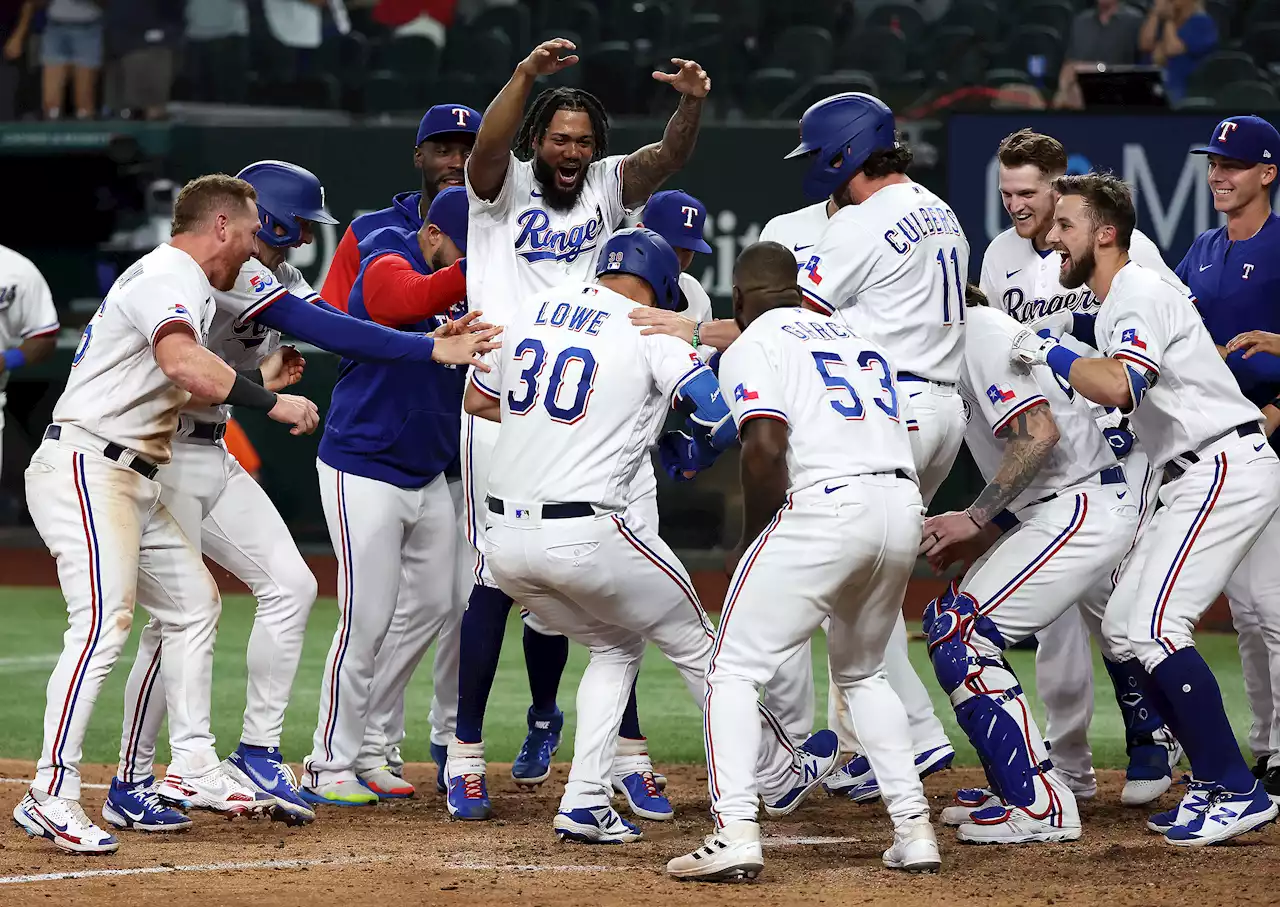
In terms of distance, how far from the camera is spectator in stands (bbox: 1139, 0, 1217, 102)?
42.3 feet

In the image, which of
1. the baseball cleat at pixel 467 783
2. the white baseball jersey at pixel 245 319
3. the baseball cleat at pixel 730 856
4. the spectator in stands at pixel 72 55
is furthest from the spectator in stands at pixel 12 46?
the baseball cleat at pixel 730 856

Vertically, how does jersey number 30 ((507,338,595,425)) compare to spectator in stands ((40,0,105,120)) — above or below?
below

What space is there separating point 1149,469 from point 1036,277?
82cm

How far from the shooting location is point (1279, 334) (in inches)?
239

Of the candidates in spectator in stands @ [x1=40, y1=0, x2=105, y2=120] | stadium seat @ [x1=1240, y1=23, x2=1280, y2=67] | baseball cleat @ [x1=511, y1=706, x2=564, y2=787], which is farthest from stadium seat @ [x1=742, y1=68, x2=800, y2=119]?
baseball cleat @ [x1=511, y1=706, x2=564, y2=787]

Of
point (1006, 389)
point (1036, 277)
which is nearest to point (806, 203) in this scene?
point (1036, 277)

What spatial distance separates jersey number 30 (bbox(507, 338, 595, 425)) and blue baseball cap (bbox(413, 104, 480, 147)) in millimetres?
1514

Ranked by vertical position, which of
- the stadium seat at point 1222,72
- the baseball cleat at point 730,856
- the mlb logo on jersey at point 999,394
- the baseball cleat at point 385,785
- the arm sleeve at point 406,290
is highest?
the stadium seat at point 1222,72

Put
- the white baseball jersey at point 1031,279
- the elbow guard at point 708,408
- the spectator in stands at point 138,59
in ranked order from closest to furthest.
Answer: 1. the elbow guard at point 708,408
2. the white baseball jersey at point 1031,279
3. the spectator in stands at point 138,59

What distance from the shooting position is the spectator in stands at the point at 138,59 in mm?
13578

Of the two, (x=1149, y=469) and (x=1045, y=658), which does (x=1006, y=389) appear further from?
(x=1045, y=658)

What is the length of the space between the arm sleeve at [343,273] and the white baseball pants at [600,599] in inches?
65.6

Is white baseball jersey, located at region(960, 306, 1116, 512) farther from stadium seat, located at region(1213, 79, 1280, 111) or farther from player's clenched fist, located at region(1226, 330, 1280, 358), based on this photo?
stadium seat, located at region(1213, 79, 1280, 111)

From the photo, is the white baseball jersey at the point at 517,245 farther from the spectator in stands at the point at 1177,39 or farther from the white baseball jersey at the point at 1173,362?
the spectator in stands at the point at 1177,39
